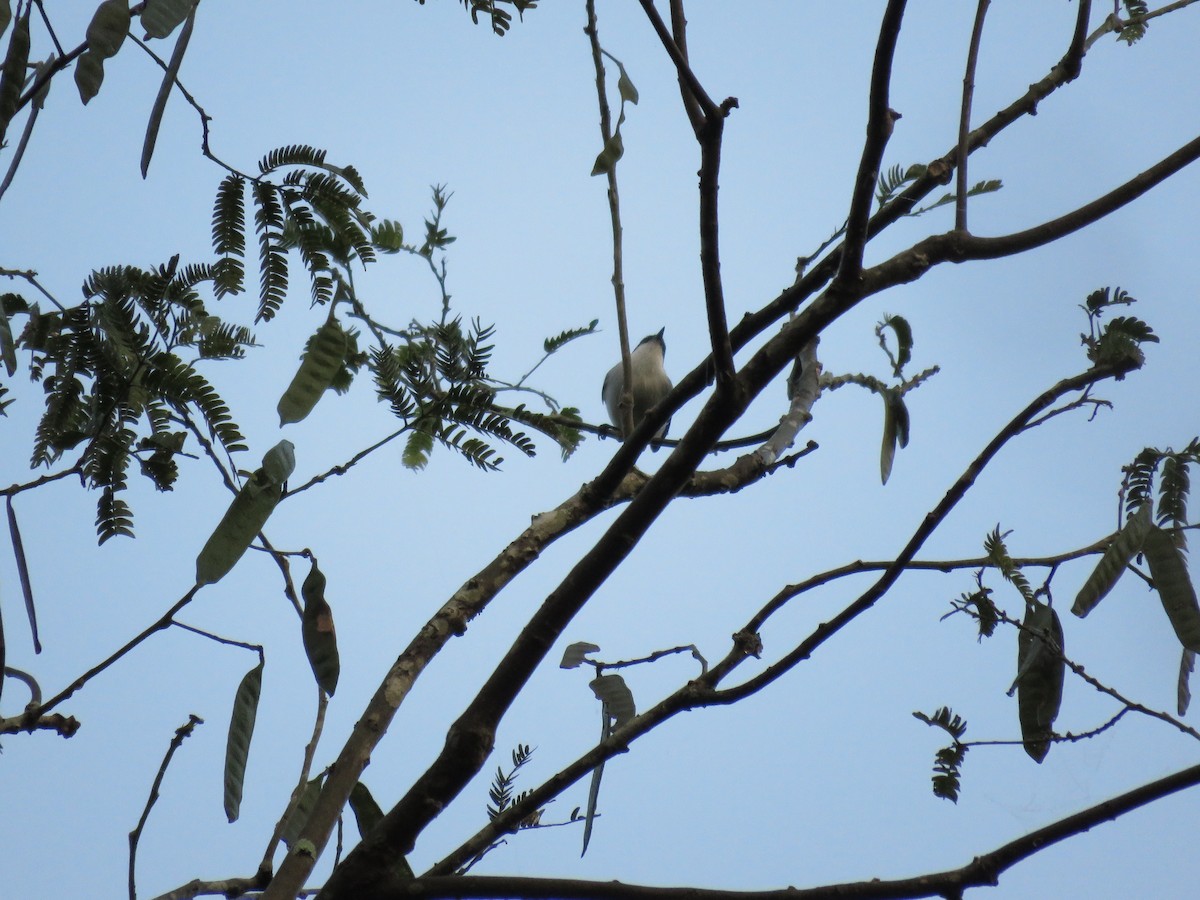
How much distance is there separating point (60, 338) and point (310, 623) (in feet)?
2.62

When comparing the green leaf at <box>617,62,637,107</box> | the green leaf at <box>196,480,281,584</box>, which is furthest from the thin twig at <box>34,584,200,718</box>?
the green leaf at <box>617,62,637,107</box>

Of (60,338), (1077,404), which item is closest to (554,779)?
(1077,404)

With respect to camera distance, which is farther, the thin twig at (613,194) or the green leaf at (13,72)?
the thin twig at (613,194)

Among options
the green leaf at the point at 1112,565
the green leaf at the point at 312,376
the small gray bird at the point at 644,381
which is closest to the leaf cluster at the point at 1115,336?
the green leaf at the point at 1112,565

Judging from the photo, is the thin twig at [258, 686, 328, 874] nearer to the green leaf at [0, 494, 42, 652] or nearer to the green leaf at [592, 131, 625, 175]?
the green leaf at [0, 494, 42, 652]

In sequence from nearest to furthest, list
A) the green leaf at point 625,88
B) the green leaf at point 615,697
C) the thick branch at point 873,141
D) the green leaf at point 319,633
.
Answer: the thick branch at point 873,141
the green leaf at point 319,633
the green leaf at point 615,697
the green leaf at point 625,88

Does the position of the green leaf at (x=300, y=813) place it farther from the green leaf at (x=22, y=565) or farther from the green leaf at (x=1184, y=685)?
the green leaf at (x=1184, y=685)

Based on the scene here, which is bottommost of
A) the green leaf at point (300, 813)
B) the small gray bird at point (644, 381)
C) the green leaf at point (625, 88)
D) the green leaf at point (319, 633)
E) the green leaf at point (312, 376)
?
the green leaf at point (300, 813)

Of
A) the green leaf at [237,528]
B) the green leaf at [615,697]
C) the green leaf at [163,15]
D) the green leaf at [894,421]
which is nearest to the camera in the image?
the green leaf at [163,15]

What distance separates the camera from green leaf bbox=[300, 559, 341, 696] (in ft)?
4.71

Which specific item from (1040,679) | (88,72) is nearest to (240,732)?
(88,72)

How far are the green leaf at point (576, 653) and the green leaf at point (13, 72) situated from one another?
103 cm

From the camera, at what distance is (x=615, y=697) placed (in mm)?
1594

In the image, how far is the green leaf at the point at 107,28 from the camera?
3.98 ft
